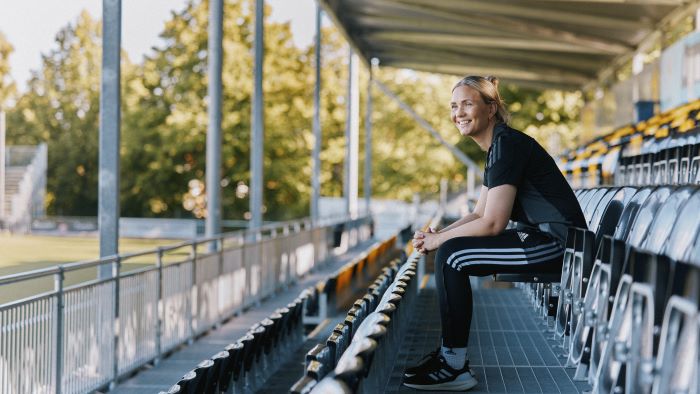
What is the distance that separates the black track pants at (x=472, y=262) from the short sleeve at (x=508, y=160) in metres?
0.21

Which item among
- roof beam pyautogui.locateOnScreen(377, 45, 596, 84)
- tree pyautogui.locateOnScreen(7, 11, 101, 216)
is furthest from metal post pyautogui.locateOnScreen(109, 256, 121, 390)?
tree pyautogui.locateOnScreen(7, 11, 101, 216)

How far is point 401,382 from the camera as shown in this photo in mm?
3988

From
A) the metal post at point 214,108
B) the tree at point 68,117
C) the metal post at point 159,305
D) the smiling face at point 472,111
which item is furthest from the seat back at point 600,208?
the tree at point 68,117

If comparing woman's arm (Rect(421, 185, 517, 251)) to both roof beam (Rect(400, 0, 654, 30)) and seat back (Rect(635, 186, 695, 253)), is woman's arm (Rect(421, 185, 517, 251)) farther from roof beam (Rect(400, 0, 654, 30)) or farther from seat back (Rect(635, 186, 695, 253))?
roof beam (Rect(400, 0, 654, 30))

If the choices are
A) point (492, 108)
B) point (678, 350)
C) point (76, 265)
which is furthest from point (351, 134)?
point (678, 350)

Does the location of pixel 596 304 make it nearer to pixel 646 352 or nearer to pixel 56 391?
pixel 646 352

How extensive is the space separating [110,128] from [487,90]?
4.88 metres

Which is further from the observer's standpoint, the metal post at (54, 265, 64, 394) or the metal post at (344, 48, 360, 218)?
the metal post at (344, 48, 360, 218)

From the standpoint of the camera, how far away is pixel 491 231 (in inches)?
158

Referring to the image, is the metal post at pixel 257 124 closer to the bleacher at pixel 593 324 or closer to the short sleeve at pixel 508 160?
the bleacher at pixel 593 324

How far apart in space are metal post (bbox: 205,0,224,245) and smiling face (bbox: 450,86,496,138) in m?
8.48

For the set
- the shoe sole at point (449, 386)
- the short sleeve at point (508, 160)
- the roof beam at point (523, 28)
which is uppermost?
the roof beam at point (523, 28)

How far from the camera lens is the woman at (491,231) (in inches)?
152

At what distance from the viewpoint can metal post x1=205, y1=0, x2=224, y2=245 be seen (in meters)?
12.6
